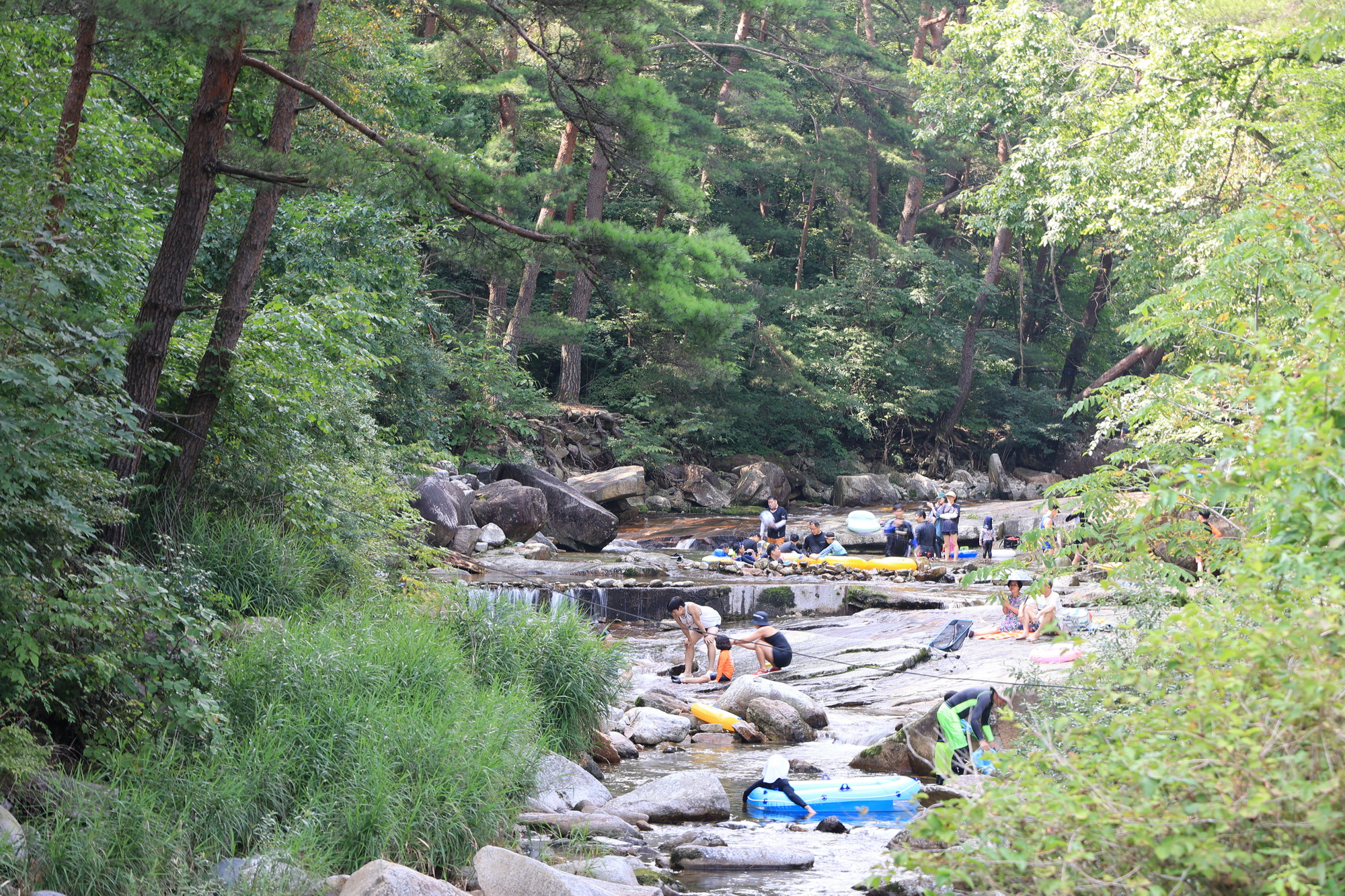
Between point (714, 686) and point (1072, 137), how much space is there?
12090mm

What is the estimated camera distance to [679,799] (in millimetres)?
6598

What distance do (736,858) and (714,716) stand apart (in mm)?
3475

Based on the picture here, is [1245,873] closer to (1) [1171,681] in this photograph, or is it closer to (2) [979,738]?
(1) [1171,681]

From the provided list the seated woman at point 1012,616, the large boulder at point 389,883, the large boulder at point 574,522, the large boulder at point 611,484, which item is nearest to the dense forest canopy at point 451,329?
the large boulder at point 389,883

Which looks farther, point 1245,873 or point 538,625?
point 538,625

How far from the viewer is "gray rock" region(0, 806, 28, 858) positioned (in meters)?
3.63

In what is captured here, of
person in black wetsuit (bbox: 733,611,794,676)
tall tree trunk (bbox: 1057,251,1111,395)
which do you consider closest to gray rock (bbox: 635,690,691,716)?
person in black wetsuit (bbox: 733,611,794,676)

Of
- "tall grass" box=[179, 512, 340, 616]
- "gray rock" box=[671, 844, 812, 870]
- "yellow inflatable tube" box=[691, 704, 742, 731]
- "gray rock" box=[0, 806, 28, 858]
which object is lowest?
"yellow inflatable tube" box=[691, 704, 742, 731]

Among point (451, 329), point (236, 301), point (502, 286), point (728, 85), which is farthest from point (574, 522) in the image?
point (728, 85)

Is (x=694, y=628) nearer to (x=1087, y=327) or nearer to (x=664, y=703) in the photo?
(x=664, y=703)

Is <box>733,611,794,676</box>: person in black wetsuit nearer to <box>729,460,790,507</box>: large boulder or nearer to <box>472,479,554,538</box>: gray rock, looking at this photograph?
<box>472,479,554,538</box>: gray rock

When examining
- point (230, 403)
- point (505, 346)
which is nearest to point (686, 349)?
point (230, 403)

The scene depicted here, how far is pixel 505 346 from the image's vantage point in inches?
858

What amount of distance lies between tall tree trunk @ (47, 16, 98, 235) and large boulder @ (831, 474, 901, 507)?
23737 millimetres
